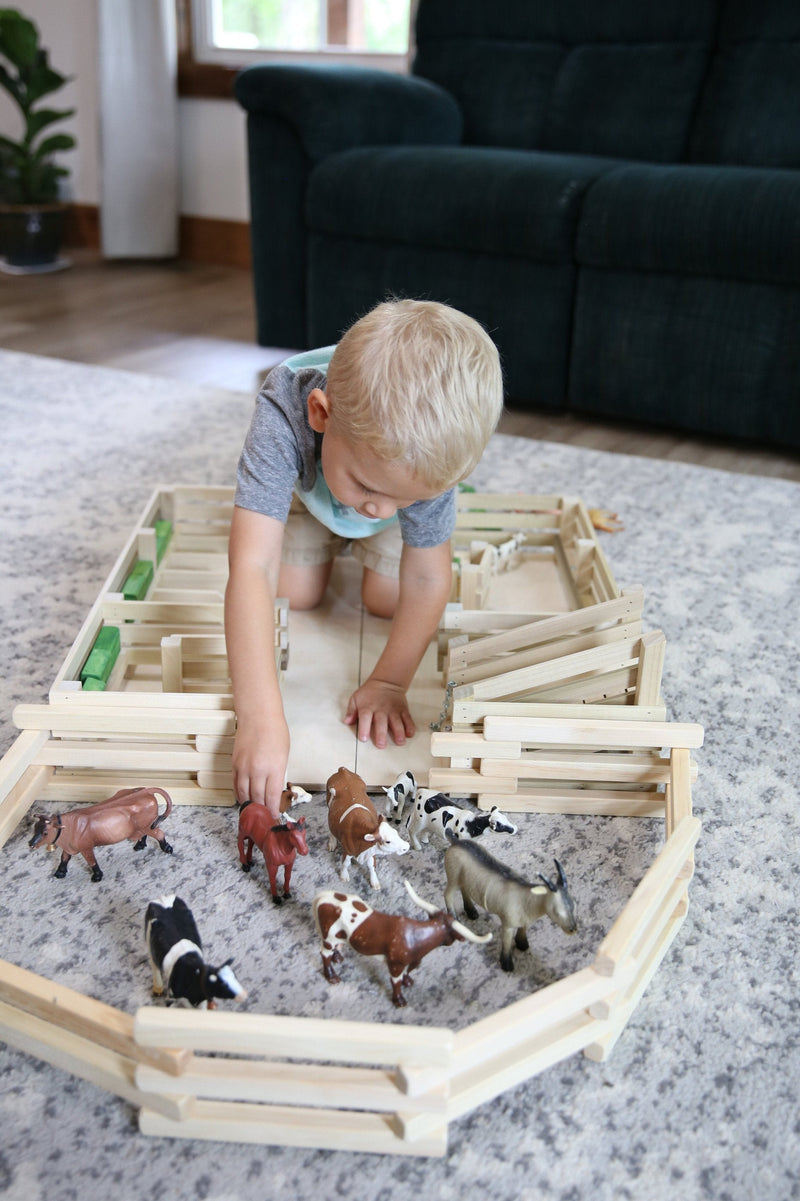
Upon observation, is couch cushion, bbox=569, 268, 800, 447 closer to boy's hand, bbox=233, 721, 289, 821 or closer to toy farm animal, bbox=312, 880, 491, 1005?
boy's hand, bbox=233, 721, 289, 821

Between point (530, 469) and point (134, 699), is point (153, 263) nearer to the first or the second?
point (530, 469)

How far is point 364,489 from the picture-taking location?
94cm

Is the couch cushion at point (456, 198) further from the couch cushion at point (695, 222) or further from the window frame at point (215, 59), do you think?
the window frame at point (215, 59)

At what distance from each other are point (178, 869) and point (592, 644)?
18.9 inches

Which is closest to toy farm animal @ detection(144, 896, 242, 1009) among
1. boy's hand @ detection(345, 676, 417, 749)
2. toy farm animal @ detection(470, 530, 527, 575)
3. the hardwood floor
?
boy's hand @ detection(345, 676, 417, 749)

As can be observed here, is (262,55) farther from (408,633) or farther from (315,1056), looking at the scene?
(315,1056)

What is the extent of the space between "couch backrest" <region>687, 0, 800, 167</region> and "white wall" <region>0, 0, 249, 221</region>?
5.47 ft

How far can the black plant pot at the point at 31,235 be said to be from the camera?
3396 millimetres

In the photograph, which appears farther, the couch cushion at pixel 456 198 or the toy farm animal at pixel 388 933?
the couch cushion at pixel 456 198

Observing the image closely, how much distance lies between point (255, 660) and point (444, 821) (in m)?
0.25

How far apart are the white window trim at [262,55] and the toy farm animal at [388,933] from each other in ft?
9.93

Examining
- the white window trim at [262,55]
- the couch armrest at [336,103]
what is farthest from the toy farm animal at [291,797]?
the white window trim at [262,55]

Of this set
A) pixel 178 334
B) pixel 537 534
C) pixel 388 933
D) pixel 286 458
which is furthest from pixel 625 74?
pixel 388 933

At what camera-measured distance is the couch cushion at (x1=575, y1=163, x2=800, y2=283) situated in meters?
1.86
